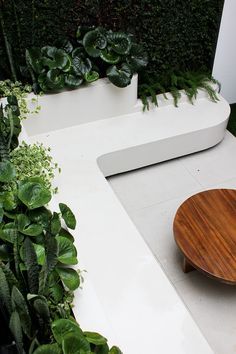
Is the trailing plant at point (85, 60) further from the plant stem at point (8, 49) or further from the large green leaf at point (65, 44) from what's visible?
the plant stem at point (8, 49)

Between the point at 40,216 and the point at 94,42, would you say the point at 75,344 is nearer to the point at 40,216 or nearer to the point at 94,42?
the point at 40,216

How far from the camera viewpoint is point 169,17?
4.52 meters

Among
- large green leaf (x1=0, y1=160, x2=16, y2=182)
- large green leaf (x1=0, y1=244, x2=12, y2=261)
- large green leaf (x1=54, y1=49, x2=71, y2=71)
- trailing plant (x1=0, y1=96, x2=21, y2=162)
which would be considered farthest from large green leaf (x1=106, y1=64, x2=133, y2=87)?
large green leaf (x1=0, y1=244, x2=12, y2=261)

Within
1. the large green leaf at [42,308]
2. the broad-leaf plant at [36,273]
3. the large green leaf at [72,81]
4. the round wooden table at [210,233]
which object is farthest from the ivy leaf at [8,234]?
the large green leaf at [72,81]

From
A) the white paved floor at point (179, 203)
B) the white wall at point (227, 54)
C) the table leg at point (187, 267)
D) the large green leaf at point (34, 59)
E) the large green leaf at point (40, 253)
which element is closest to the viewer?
the large green leaf at point (40, 253)

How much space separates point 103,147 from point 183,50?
1.71 metres

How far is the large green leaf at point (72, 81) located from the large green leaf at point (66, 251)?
2.19 meters

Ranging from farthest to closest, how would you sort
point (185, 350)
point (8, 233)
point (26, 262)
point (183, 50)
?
1. point (183, 50)
2. point (185, 350)
3. point (8, 233)
4. point (26, 262)

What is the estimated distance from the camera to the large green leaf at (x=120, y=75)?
165 inches

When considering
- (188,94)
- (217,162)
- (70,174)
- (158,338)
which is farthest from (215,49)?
(158,338)

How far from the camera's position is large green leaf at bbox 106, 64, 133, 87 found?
13.8 feet

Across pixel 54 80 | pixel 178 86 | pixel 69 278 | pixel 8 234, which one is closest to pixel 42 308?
pixel 69 278

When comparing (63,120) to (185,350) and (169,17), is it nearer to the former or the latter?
(169,17)

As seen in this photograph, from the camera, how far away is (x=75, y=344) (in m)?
1.75
